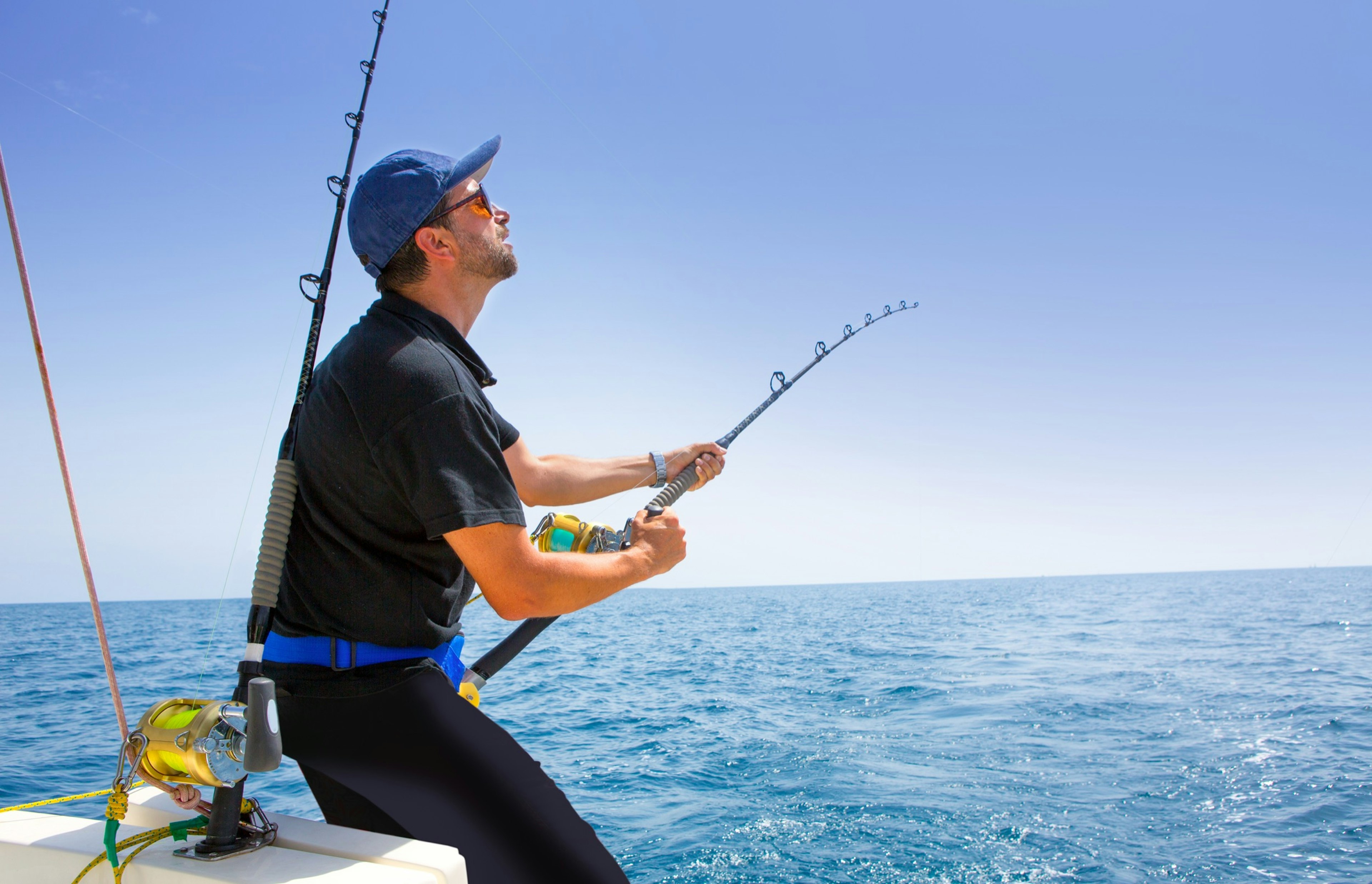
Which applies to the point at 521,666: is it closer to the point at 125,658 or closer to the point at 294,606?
the point at 125,658

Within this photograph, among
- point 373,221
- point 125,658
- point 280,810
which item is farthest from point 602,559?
point 125,658

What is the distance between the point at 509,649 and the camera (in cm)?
222

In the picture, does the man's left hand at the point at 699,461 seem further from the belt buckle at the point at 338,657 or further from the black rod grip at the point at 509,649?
the belt buckle at the point at 338,657

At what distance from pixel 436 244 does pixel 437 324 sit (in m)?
0.18

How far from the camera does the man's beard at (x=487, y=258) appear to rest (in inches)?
66.7

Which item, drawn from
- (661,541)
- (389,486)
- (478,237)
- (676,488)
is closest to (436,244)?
(478,237)

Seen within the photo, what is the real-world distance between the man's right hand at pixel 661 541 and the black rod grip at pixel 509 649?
58 cm

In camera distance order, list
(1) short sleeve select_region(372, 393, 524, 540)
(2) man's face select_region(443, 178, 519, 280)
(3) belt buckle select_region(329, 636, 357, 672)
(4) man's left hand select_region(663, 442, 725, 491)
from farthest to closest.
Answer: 1. (4) man's left hand select_region(663, 442, 725, 491)
2. (2) man's face select_region(443, 178, 519, 280)
3. (3) belt buckle select_region(329, 636, 357, 672)
4. (1) short sleeve select_region(372, 393, 524, 540)

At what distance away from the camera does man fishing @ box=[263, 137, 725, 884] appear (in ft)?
4.40

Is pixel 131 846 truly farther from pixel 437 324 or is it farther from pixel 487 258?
pixel 487 258

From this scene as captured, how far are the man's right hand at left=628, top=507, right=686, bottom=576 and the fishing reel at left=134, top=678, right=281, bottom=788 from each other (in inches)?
29.7

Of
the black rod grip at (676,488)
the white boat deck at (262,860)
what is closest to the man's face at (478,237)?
the black rod grip at (676,488)

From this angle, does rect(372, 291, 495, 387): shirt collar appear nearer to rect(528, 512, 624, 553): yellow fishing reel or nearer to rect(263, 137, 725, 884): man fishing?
rect(263, 137, 725, 884): man fishing

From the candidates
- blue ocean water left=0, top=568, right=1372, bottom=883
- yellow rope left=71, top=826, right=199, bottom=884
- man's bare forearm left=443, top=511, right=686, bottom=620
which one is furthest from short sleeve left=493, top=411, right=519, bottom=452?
blue ocean water left=0, top=568, right=1372, bottom=883
